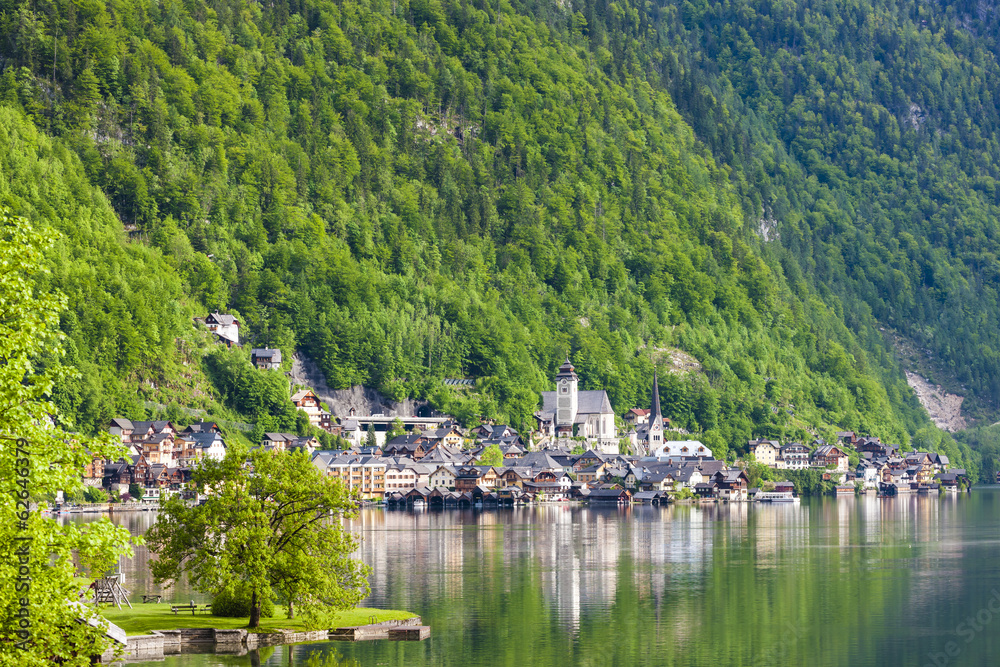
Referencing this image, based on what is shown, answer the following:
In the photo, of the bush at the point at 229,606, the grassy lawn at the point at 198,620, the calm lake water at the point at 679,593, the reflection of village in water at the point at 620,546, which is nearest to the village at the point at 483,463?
the reflection of village in water at the point at 620,546

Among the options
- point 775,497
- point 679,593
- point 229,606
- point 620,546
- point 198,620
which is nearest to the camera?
point 198,620

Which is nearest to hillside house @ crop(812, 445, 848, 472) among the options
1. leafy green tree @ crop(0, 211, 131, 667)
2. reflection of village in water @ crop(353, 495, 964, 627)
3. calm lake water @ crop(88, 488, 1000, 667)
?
reflection of village in water @ crop(353, 495, 964, 627)

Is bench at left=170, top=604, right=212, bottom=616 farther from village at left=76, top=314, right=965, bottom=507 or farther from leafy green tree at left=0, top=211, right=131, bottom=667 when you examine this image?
village at left=76, top=314, right=965, bottom=507

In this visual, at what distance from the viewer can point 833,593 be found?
68125mm

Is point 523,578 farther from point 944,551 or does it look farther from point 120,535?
point 120,535

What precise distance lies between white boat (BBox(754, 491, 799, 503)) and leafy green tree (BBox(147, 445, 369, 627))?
398 feet

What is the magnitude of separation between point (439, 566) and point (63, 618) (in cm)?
5342

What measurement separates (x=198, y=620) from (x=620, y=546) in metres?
47.6

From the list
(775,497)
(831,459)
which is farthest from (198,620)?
(831,459)

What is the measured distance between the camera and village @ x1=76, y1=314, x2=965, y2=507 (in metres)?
151

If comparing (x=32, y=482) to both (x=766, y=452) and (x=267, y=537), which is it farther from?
(x=766, y=452)

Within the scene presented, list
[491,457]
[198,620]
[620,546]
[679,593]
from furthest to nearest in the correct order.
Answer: [491,457]
[620,546]
[679,593]
[198,620]

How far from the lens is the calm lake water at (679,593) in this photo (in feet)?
167

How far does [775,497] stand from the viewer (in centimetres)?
17050
